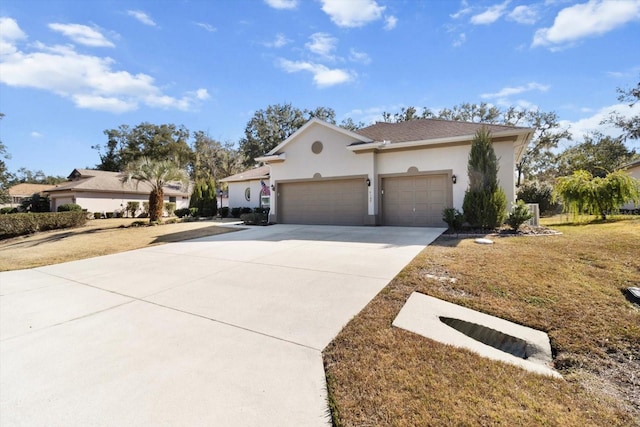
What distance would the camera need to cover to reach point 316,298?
4.47 m

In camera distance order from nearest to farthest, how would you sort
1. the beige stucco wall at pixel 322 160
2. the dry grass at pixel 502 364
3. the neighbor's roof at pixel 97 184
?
the dry grass at pixel 502 364, the beige stucco wall at pixel 322 160, the neighbor's roof at pixel 97 184

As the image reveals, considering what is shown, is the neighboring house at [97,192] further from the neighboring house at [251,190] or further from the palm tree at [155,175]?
the palm tree at [155,175]

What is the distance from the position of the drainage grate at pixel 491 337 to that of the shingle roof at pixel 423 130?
33.4 ft

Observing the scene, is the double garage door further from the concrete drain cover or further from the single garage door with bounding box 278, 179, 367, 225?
the concrete drain cover

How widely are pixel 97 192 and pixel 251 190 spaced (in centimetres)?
1651

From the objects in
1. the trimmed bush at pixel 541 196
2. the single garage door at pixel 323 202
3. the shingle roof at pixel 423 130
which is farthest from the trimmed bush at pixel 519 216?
the trimmed bush at pixel 541 196

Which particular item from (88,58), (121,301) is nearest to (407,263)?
(121,301)

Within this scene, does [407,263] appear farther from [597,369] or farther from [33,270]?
[33,270]

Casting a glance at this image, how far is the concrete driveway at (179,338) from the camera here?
7.48ft

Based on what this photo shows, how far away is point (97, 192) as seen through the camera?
27.4 m

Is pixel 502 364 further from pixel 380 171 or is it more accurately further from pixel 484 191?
pixel 380 171

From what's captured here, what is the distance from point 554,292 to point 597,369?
5.95 feet

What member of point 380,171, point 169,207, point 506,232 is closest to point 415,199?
point 380,171

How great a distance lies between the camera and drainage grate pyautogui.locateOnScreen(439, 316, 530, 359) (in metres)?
3.15
